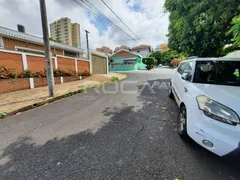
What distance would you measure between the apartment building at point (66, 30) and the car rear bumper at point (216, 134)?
30.3 m

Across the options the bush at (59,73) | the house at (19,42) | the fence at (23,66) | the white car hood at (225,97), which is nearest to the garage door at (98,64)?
the house at (19,42)

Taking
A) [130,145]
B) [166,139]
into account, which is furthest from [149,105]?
[130,145]

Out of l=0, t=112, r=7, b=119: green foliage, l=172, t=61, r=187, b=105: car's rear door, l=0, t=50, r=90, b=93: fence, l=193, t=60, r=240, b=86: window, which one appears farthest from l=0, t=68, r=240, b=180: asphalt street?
l=0, t=50, r=90, b=93: fence

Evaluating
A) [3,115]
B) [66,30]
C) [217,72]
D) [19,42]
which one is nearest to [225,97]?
[217,72]

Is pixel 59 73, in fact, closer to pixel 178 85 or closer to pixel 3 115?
pixel 3 115

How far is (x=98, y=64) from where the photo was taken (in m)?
15.5

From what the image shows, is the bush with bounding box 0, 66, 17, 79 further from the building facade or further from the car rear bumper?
the building facade

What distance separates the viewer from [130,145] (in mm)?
2256

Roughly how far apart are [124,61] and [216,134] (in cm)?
3136

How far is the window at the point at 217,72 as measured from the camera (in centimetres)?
265

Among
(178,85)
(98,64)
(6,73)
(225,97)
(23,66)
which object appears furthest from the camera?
(98,64)

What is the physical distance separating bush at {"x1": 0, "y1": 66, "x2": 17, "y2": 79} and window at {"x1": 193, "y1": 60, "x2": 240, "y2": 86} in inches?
318

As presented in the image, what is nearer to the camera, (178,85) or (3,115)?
(3,115)

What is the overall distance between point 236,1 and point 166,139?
392 cm
